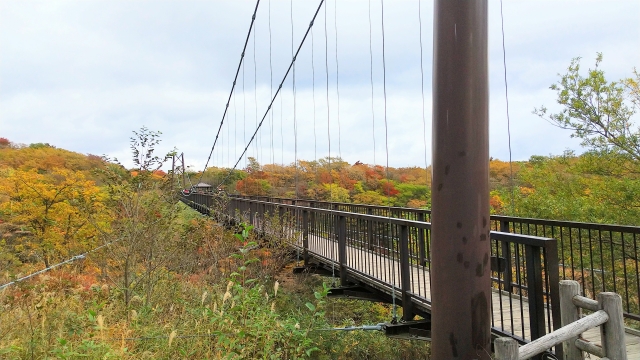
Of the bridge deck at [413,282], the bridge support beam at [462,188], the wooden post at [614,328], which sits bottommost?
the bridge deck at [413,282]

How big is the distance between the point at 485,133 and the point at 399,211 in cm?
553

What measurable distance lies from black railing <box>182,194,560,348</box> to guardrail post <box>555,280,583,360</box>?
9 cm

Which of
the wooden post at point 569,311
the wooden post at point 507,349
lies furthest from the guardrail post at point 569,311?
the wooden post at point 507,349

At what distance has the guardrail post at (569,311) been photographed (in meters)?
2.55

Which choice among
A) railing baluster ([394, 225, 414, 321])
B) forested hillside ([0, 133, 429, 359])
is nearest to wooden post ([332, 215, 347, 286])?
forested hillside ([0, 133, 429, 359])

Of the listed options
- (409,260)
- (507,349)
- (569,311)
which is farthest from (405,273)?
(507,349)

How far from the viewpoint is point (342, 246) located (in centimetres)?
596

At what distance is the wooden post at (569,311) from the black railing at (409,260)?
9cm

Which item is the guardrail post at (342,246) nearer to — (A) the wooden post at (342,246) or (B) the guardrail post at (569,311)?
(A) the wooden post at (342,246)

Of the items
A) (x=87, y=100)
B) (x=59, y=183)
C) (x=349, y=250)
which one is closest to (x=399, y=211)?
(x=349, y=250)

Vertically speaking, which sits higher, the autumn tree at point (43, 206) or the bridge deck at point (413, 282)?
the autumn tree at point (43, 206)

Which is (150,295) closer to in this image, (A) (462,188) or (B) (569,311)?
(A) (462,188)

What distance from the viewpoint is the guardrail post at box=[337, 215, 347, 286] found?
5.84m

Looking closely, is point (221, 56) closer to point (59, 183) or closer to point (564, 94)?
point (59, 183)
